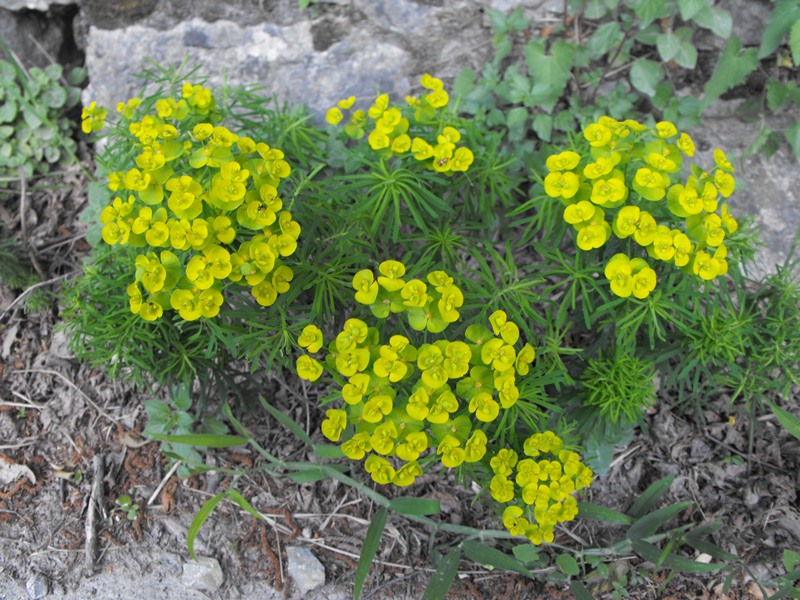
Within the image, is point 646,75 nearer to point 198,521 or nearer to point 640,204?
point 640,204

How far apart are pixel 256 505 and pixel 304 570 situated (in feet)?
1.04

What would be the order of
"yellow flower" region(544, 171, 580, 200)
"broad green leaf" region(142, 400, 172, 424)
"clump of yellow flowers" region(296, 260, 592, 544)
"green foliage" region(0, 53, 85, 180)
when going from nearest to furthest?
"clump of yellow flowers" region(296, 260, 592, 544) → "yellow flower" region(544, 171, 580, 200) → "broad green leaf" region(142, 400, 172, 424) → "green foliage" region(0, 53, 85, 180)

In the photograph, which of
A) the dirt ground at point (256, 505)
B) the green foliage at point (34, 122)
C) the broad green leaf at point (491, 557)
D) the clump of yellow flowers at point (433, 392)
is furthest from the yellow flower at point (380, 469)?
the green foliage at point (34, 122)

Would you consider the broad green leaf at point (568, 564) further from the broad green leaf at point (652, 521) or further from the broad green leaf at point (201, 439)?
the broad green leaf at point (201, 439)

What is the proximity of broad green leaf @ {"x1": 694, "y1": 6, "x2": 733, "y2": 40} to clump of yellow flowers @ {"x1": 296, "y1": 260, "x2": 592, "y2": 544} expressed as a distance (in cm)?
173

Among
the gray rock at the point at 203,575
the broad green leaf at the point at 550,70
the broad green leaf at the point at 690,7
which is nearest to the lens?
the gray rock at the point at 203,575

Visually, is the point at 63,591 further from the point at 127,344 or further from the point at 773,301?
the point at 773,301

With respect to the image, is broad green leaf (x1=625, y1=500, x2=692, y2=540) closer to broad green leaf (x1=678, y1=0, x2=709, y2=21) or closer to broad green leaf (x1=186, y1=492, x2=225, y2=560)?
broad green leaf (x1=186, y1=492, x2=225, y2=560)

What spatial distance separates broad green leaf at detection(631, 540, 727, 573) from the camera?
216 cm

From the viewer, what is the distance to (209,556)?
7.84 ft

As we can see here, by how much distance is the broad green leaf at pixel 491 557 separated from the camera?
7.11 ft

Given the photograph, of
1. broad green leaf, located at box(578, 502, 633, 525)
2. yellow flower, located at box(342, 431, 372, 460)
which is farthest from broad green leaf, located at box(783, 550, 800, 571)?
yellow flower, located at box(342, 431, 372, 460)

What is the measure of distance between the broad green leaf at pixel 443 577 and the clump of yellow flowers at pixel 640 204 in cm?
101

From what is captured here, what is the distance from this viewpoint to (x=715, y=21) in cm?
279
